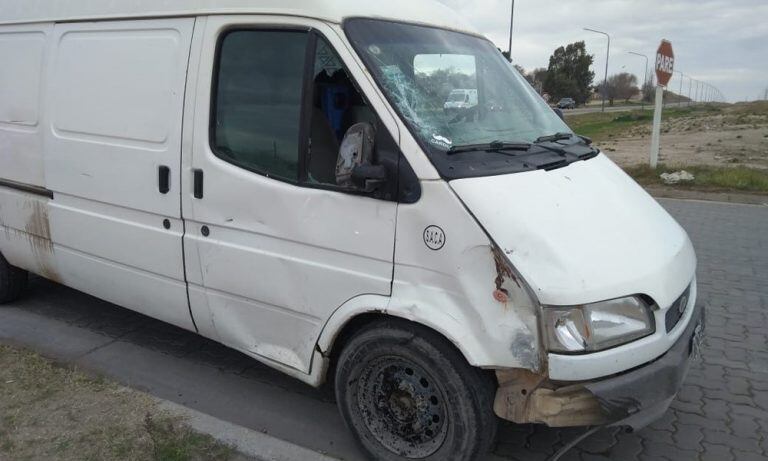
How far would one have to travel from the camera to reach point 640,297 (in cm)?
273

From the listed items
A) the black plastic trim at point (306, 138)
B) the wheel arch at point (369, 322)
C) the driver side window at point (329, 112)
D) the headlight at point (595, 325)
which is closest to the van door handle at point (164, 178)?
the black plastic trim at point (306, 138)

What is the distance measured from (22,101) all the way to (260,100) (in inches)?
89.8

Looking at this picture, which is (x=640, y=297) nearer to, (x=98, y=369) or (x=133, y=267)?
(x=133, y=267)

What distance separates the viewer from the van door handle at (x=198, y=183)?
3.49 metres

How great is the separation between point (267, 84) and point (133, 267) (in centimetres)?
151

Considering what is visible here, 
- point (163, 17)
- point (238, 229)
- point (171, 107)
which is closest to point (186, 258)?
point (238, 229)

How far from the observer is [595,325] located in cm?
261

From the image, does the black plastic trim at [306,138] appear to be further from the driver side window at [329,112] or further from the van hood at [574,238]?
the van hood at [574,238]

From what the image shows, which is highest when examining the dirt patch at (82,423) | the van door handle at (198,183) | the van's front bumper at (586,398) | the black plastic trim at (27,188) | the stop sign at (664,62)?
the stop sign at (664,62)

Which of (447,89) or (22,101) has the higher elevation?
(447,89)

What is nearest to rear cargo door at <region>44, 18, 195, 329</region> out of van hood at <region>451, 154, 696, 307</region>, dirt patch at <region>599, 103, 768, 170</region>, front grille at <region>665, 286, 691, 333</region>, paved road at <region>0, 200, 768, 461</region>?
paved road at <region>0, 200, 768, 461</region>

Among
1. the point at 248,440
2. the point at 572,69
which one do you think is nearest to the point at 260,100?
the point at 248,440

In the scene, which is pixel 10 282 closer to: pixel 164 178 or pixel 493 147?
pixel 164 178

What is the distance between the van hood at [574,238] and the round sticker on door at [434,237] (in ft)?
0.56
